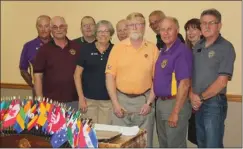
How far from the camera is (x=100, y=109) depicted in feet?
11.1

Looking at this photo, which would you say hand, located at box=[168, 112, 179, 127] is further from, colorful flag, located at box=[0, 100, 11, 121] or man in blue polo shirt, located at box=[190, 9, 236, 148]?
colorful flag, located at box=[0, 100, 11, 121]

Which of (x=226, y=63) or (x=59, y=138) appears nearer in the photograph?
(x=59, y=138)

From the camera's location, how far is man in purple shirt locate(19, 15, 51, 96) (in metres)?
3.89

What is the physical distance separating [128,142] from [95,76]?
142cm

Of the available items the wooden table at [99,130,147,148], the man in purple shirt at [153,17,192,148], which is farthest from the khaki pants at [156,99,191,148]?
the wooden table at [99,130,147,148]

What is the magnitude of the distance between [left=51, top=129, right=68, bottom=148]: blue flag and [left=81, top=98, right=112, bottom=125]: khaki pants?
1617 mm

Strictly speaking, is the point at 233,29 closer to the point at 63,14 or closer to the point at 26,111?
the point at 63,14

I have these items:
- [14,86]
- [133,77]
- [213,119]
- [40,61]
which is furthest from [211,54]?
[14,86]

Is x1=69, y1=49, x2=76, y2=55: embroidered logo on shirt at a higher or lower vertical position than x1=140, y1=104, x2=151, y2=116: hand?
higher

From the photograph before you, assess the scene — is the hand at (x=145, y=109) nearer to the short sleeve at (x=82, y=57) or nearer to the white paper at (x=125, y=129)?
the short sleeve at (x=82, y=57)

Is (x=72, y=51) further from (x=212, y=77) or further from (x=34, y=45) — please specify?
(x=212, y=77)

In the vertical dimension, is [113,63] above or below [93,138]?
above

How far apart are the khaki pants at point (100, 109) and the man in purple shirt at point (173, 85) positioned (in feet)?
1.75

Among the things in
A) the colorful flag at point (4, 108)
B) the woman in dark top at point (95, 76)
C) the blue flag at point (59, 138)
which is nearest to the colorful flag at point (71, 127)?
the blue flag at point (59, 138)
